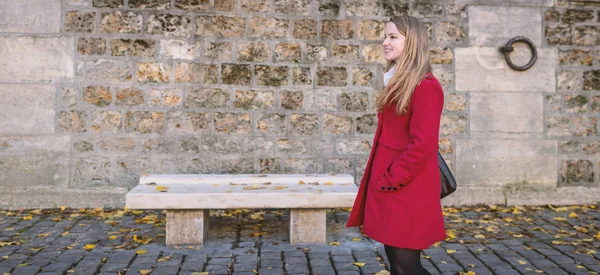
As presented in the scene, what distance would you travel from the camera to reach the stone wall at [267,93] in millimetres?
4992

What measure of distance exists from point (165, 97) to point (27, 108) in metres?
1.34

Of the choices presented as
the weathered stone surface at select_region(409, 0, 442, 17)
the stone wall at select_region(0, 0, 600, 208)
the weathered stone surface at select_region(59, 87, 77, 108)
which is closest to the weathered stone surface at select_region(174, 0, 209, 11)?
the stone wall at select_region(0, 0, 600, 208)

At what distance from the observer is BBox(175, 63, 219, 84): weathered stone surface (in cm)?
508

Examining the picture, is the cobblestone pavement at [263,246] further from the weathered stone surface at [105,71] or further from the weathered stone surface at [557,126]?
the weathered stone surface at [105,71]

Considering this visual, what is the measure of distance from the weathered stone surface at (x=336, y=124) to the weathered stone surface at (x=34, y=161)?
8.47 ft

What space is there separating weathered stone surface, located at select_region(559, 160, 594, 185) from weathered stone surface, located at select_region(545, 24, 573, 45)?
4.22 ft

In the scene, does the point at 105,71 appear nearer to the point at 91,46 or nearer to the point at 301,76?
the point at 91,46

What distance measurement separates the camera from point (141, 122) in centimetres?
506

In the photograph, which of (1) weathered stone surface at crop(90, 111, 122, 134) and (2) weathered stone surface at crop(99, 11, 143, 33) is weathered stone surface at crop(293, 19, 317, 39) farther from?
(1) weathered stone surface at crop(90, 111, 122, 134)

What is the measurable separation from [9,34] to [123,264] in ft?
9.85

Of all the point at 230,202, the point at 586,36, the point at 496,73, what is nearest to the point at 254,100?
the point at 230,202

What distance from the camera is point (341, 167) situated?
5246mm

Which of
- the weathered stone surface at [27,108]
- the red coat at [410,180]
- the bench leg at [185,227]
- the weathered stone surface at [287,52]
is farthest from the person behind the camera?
the weathered stone surface at [287,52]

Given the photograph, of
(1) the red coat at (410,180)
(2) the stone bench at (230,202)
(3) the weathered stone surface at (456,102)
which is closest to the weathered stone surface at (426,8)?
(3) the weathered stone surface at (456,102)
